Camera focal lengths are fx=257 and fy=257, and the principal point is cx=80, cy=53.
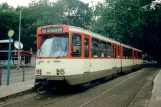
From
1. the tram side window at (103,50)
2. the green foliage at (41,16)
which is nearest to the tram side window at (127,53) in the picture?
the tram side window at (103,50)

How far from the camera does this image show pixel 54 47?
12031mm

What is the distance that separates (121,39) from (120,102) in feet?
100

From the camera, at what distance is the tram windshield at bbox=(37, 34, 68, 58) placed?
11.9m

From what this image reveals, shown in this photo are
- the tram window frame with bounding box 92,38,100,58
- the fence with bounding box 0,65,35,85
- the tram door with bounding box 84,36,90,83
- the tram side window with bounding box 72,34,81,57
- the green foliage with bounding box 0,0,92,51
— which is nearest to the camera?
the tram side window with bounding box 72,34,81,57

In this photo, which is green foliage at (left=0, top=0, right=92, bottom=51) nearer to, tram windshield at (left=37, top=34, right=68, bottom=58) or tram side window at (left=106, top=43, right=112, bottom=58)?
tram side window at (left=106, top=43, right=112, bottom=58)

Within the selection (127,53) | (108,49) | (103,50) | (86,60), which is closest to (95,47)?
(86,60)

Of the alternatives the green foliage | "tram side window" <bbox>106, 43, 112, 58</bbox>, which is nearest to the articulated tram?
"tram side window" <bbox>106, 43, 112, 58</bbox>

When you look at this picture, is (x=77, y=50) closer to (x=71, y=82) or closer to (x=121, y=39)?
(x=71, y=82)

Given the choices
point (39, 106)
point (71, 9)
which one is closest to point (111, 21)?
point (71, 9)

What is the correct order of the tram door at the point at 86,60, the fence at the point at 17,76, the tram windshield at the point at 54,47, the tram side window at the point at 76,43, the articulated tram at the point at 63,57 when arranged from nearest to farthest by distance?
the articulated tram at the point at 63,57 < the tram windshield at the point at 54,47 < the tram side window at the point at 76,43 < the tram door at the point at 86,60 < the fence at the point at 17,76

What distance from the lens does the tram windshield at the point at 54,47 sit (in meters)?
11.9

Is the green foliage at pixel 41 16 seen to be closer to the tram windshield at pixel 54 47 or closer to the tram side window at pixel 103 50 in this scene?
the tram side window at pixel 103 50

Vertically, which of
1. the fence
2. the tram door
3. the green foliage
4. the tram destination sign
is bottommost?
the fence

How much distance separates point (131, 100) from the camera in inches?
420
